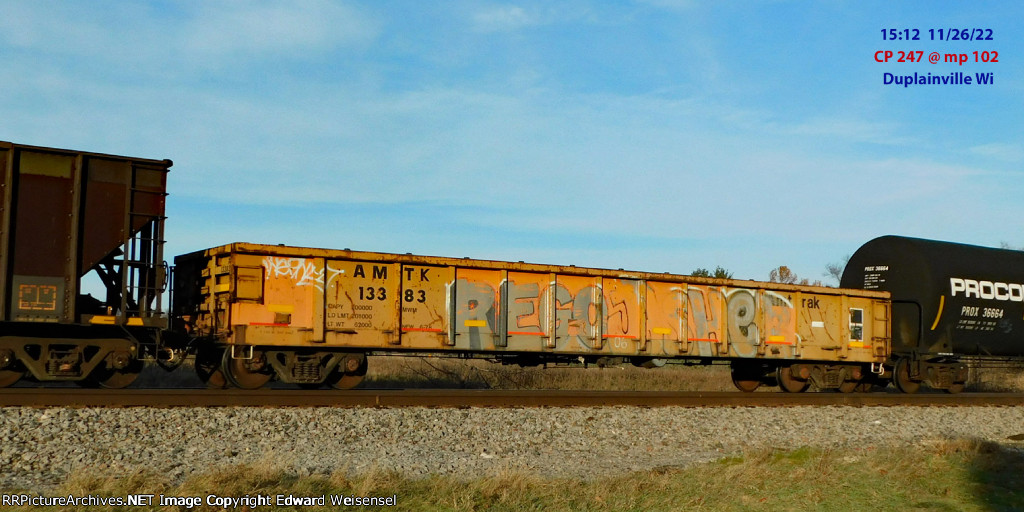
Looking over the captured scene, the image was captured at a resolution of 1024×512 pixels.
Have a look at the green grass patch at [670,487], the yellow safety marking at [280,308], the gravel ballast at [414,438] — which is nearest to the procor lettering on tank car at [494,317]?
the yellow safety marking at [280,308]

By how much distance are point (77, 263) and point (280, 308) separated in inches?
123

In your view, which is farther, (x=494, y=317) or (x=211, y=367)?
(x=494, y=317)

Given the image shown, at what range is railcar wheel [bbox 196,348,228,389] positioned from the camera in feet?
48.1

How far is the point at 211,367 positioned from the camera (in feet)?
50.0

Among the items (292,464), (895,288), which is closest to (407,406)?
(292,464)

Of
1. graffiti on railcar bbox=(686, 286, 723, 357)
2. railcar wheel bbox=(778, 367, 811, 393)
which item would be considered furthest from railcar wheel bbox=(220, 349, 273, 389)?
railcar wheel bbox=(778, 367, 811, 393)

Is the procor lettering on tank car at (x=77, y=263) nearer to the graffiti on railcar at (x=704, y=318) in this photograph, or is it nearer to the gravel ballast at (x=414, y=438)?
the gravel ballast at (x=414, y=438)

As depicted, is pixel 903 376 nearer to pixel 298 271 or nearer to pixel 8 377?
pixel 298 271

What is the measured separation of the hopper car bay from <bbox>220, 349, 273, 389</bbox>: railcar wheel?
3 cm

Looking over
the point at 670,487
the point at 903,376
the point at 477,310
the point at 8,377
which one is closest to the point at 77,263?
the point at 8,377

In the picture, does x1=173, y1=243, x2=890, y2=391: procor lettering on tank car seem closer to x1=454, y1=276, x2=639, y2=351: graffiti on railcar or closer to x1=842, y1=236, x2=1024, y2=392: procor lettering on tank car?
x1=454, y1=276, x2=639, y2=351: graffiti on railcar

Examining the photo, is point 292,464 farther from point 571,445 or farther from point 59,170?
point 59,170

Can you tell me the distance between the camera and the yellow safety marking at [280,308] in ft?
46.1

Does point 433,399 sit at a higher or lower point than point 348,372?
lower
